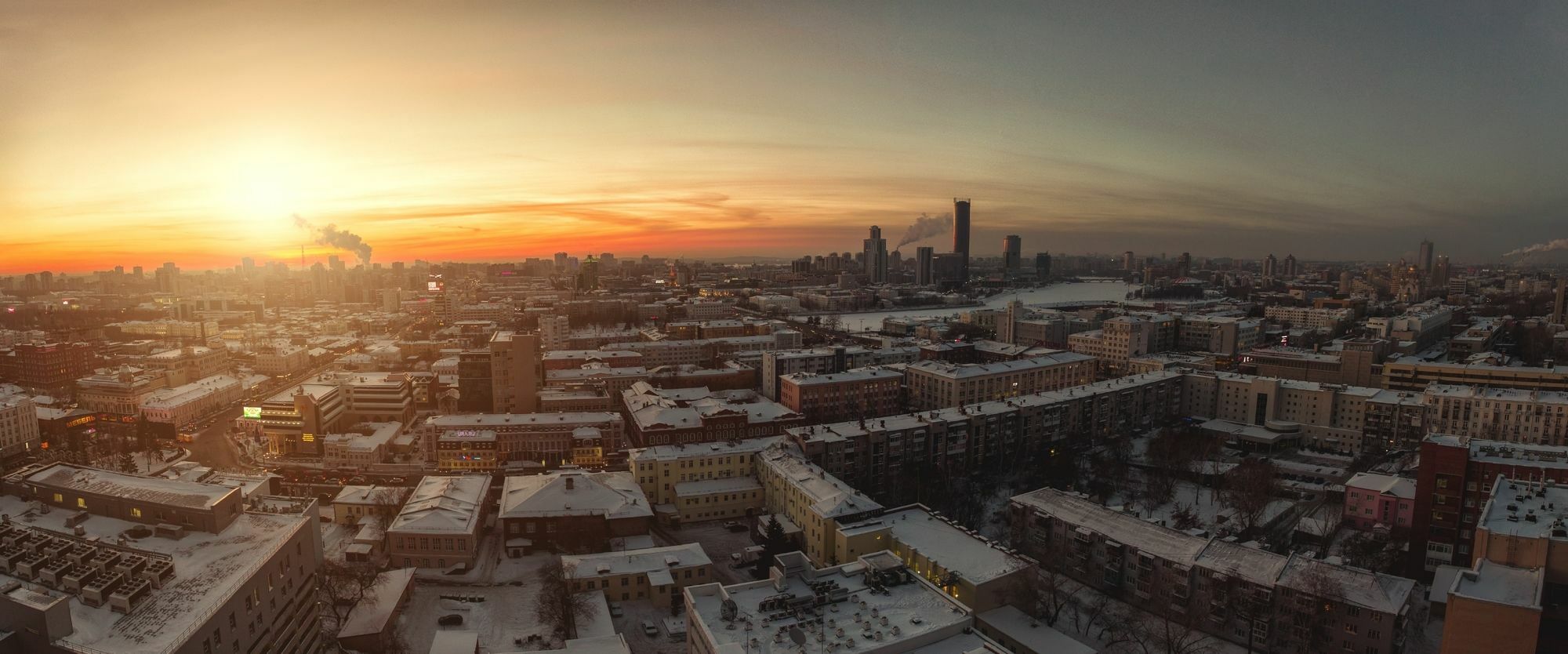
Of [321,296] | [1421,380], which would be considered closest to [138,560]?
[1421,380]

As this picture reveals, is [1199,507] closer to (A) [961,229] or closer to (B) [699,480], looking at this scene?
(B) [699,480]

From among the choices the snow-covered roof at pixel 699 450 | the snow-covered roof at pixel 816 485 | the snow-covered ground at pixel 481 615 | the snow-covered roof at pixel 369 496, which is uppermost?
the snow-covered roof at pixel 816 485

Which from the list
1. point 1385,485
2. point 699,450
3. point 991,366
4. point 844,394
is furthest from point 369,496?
point 1385,485

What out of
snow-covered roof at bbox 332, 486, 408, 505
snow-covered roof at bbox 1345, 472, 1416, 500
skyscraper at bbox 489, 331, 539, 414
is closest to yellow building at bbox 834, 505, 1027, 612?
snow-covered roof at bbox 1345, 472, 1416, 500

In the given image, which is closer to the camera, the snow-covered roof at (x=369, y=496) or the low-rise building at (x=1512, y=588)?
the low-rise building at (x=1512, y=588)

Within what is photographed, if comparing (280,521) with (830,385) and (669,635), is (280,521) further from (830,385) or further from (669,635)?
(830,385)

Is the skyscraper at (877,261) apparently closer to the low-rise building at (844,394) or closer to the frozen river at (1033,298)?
the frozen river at (1033,298)

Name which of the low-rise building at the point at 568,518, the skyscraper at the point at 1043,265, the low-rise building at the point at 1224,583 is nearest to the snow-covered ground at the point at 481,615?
the low-rise building at the point at 568,518
